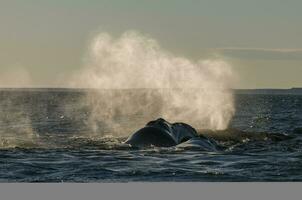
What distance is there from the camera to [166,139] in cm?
3431

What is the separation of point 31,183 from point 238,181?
6.17m

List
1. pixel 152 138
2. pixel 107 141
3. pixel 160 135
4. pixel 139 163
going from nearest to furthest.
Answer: pixel 139 163 < pixel 152 138 < pixel 160 135 < pixel 107 141

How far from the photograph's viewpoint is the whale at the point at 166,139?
33.5 meters

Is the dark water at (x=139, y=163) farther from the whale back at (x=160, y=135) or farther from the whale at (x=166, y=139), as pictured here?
the whale back at (x=160, y=135)

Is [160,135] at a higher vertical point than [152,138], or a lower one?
higher

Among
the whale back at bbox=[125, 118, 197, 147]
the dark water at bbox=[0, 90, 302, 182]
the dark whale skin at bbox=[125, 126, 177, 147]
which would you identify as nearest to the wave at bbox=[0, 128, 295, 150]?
the dark water at bbox=[0, 90, 302, 182]

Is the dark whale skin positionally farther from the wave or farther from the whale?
the wave

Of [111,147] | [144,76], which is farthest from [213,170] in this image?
[144,76]

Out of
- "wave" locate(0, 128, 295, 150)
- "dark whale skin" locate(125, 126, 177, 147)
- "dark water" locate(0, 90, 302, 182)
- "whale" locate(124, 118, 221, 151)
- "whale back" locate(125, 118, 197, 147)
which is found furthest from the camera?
"wave" locate(0, 128, 295, 150)

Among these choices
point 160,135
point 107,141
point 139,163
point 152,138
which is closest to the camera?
point 139,163

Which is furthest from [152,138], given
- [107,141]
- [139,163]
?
[139,163]

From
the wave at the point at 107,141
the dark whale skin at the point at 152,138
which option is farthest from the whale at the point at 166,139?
the wave at the point at 107,141

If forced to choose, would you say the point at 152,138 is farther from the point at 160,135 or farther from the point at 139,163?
the point at 139,163

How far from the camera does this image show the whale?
33.5m
